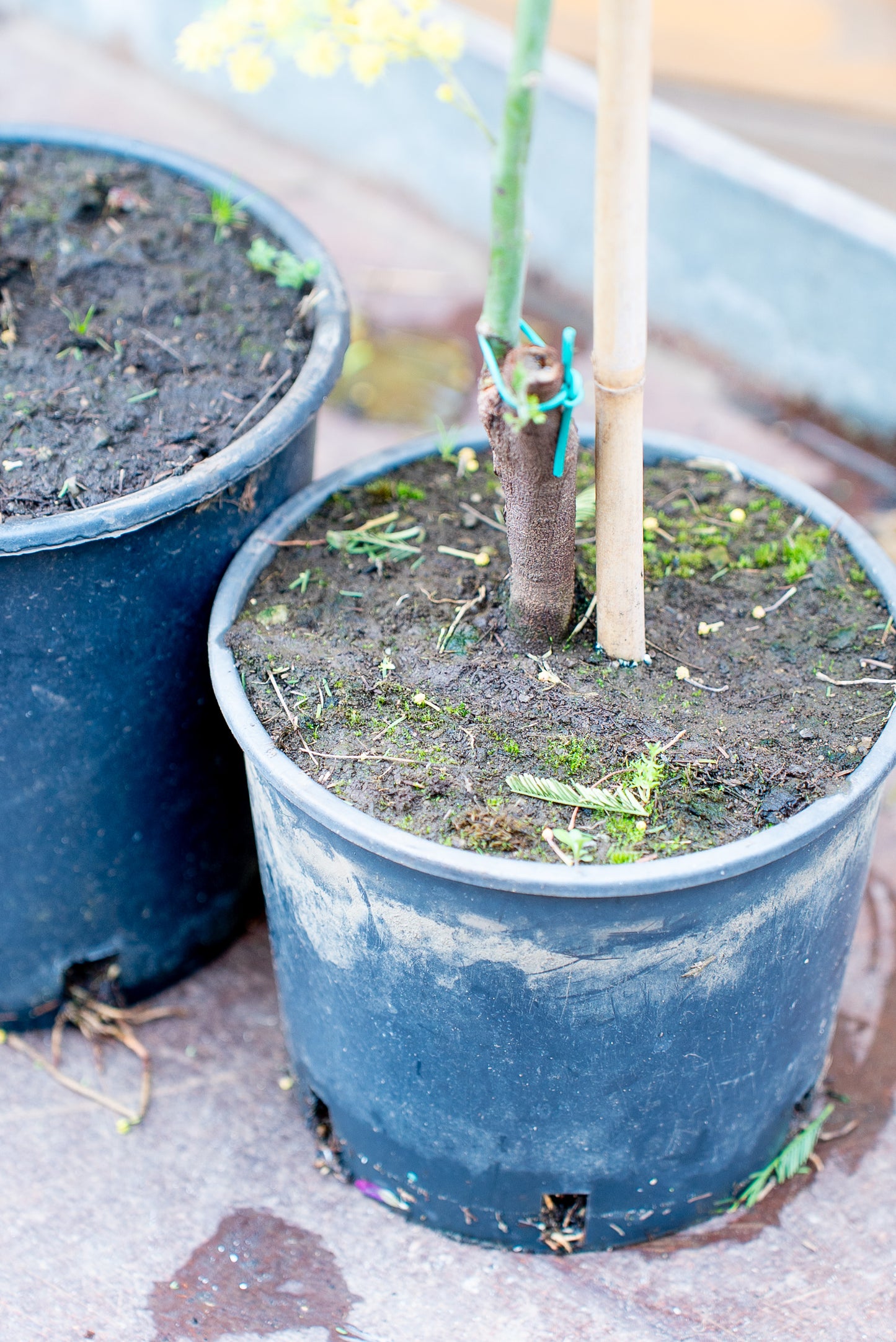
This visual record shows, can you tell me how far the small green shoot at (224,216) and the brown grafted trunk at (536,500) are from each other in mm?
982

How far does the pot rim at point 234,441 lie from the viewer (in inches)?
65.2

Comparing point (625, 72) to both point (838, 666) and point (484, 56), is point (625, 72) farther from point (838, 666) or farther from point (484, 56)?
point (484, 56)

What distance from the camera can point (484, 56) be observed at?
3949 millimetres

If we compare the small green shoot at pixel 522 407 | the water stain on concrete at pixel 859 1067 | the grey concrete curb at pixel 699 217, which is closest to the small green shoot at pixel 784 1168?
the water stain on concrete at pixel 859 1067

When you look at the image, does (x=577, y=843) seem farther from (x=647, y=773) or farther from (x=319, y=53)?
(x=319, y=53)

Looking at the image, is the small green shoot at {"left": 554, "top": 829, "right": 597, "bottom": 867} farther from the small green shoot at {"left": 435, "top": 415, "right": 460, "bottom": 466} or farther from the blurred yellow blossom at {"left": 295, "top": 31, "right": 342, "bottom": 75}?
the blurred yellow blossom at {"left": 295, "top": 31, "right": 342, "bottom": 75}

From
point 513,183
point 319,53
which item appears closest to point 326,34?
point 319,53

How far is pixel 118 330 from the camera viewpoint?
208 cm

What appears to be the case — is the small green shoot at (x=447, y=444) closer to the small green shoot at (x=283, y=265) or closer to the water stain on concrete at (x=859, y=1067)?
the small green shoot at (x=283, y=265)

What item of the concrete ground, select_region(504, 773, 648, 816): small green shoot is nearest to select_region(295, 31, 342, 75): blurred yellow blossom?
select_region(504, 773, 648, 816): small green shoot

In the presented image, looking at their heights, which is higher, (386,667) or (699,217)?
(699,217)

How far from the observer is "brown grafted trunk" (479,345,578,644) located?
1.44 meters

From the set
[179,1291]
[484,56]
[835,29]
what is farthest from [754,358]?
[179,1291]

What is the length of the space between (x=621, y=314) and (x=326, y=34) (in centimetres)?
50
